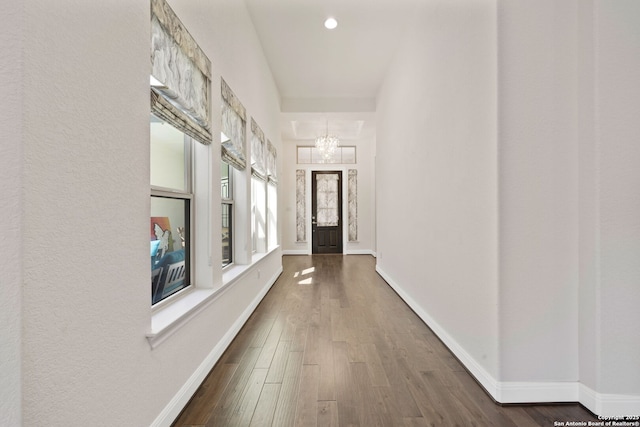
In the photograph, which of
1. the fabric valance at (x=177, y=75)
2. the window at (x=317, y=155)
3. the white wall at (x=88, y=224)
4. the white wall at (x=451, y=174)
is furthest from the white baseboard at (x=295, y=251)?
the white wall at (x=88, y=224)

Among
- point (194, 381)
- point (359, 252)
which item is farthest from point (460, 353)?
point (359, 252)

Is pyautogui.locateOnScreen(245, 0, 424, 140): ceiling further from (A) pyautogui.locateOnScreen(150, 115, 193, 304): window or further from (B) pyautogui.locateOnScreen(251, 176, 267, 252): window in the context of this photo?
(A) pyautogui.locateOnScreen(150, 115, 193, 304): window

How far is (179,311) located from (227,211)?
1733mm

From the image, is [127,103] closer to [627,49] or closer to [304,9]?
[627,49]

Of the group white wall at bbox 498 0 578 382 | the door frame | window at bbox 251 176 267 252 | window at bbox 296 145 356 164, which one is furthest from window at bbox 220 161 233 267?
window at bbox 296 145 356 164

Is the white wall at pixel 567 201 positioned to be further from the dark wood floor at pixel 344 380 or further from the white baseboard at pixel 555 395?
the dark wood floor at pixel 344 380

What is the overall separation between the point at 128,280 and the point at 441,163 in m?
2.51

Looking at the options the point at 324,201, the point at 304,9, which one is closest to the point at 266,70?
the point at 304,9

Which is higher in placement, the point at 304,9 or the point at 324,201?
the point at 304,9

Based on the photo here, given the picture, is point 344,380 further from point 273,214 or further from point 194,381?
point 273,214

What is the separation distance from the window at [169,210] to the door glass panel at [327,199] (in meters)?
6.75

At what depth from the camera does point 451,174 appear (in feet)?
8.41

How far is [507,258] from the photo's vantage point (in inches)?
72.5

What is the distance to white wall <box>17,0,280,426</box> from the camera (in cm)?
90
